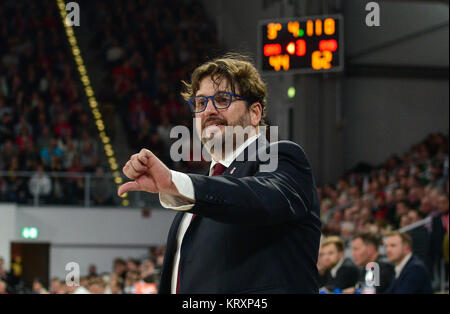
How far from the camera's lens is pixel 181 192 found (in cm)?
201

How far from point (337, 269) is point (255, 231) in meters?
5.70

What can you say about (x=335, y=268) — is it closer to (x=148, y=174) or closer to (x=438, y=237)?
(x=438, y=237)

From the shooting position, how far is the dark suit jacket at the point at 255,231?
205cm

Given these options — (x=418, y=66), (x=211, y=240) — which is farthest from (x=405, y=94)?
(x=211, y=240)

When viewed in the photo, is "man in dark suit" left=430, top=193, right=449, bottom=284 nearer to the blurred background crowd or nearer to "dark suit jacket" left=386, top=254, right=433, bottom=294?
the blurred background crowd

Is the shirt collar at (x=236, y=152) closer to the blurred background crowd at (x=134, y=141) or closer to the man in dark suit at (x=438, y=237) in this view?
the blurred background crowd at (x=134, y=141)

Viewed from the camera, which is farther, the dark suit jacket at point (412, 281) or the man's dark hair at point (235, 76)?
the dark suit jacket at point (412, 281)

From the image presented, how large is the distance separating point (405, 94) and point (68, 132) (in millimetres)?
7676

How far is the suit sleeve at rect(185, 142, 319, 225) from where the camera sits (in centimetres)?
204

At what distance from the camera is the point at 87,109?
19.7 m

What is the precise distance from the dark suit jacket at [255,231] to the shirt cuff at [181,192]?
14 millimetres

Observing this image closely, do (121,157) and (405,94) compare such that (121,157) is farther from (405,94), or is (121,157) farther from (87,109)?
(405,94)

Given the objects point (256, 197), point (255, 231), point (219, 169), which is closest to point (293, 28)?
point (219, 169)

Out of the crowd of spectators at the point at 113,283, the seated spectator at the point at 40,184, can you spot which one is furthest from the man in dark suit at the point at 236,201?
the seated spectator at the point at 40,184
